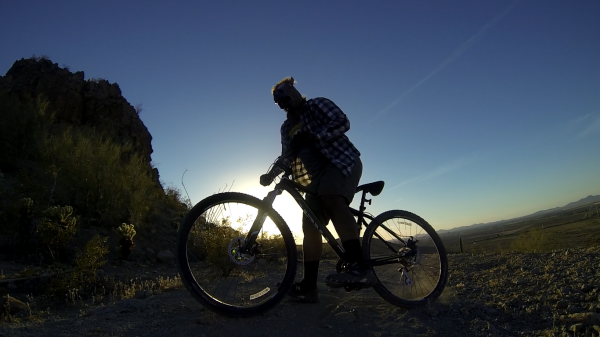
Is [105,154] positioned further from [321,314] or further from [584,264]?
[584,264]

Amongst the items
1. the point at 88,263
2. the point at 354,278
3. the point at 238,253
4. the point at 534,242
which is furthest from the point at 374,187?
the point at 534,242

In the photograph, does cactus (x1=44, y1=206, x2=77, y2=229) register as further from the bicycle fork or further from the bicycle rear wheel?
the bicycle rear wheel

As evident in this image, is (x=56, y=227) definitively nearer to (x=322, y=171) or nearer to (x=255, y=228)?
(x=255, y=228)

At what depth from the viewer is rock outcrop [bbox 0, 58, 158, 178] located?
16750 mm

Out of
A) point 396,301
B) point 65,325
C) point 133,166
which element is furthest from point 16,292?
point 133,166

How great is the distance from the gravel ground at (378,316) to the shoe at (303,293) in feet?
0.26

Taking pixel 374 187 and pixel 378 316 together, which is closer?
pixel 378 316

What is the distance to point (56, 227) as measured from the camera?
219 inches

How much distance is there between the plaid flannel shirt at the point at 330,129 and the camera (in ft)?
10.6

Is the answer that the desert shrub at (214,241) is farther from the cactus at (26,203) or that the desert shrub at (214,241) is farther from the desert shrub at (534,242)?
the desert shrub at (534,242)

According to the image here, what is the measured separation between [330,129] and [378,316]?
5.31ft

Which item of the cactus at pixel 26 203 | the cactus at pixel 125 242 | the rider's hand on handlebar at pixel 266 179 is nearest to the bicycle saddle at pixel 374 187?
the rider's hand on handlebar at pixel 266 179

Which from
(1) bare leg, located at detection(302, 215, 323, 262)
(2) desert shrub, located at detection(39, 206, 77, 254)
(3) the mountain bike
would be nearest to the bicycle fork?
(3) the mountain bike

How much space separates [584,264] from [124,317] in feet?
14.6
